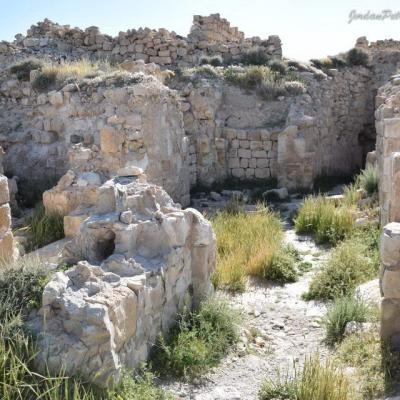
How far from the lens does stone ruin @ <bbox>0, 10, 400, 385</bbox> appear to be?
380 centimetres

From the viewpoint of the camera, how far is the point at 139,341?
403cm

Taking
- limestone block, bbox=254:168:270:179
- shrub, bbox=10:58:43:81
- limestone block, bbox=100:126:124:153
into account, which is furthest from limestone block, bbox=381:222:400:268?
shrub, bbox=10:58:43:81

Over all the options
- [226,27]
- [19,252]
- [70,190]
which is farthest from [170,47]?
[19,252]

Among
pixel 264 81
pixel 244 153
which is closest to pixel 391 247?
pixel 244 153

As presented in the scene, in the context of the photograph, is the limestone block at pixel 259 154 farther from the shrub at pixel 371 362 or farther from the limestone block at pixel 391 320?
the limestone block at pixel 391 320

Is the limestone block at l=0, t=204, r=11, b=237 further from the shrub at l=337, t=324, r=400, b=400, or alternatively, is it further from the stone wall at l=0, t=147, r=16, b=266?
the shrub at l=337, t=324, r=400, b=400

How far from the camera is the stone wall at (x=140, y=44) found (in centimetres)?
1502

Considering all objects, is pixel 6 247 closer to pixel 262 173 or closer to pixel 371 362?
pixel 371 362

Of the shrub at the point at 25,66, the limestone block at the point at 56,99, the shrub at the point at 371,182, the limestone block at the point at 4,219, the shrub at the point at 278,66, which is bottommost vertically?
the limestone block at the point at 4,219

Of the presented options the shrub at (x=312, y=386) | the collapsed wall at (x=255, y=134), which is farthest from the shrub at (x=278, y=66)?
the shrub at (x=312, y=386)

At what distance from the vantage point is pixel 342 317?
493 centimetres

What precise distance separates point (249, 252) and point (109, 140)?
3.26 metres

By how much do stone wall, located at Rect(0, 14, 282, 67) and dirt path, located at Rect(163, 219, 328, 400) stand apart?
9.86 metres

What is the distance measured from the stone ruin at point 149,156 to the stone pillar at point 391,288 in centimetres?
1
